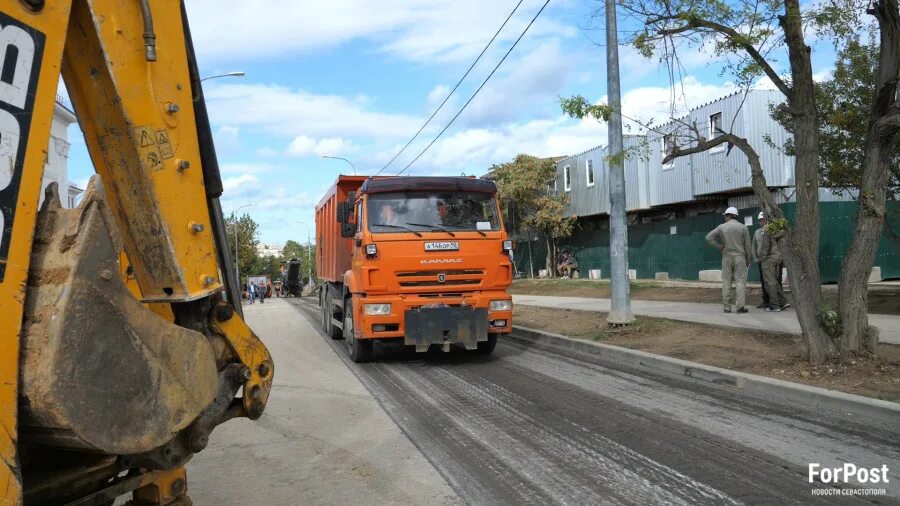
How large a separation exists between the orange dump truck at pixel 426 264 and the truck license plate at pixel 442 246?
0.01 metres

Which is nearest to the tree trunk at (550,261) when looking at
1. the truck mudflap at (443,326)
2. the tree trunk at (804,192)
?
the truck mudflap at (443,326)

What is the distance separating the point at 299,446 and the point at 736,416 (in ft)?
12.8

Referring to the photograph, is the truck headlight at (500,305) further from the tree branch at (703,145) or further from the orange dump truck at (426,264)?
the tree branch at (703,145)

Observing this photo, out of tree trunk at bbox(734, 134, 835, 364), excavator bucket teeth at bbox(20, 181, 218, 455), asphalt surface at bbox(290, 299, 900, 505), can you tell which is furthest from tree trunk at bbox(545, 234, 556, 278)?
excavator bucket teeth at bbox(20, 181, 218, 455)

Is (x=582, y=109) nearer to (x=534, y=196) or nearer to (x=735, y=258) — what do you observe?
(x=735, y=258)

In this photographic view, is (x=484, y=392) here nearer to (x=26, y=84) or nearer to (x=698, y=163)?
(x=26, y=84)

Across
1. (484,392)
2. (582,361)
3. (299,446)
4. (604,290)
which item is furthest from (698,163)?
(299,446)

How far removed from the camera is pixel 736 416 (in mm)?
6109

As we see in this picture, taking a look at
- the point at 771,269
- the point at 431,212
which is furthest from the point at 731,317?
the point at 431,212

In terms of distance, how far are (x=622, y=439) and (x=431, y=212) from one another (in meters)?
5.21

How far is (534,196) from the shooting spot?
3422 cm

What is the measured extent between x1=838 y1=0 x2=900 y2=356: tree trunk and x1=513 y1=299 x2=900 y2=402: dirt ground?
0.32 meters

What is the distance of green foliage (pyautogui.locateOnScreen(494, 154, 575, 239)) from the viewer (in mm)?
32906

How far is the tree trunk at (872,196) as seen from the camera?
725 cm
